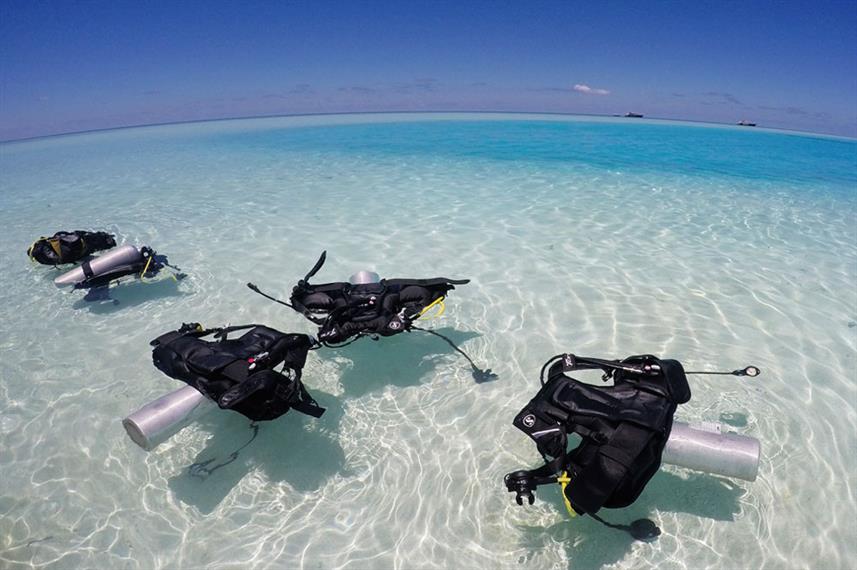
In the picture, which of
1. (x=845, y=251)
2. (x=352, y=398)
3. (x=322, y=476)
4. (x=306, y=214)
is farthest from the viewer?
(x=306, y=214)

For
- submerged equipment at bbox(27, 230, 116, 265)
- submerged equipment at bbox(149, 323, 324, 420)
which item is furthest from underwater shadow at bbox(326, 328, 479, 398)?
submerged equipment at bbox(27, 230, 116, 265)

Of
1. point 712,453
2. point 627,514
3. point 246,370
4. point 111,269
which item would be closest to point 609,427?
point 712,453

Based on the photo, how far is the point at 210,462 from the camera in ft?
13.7

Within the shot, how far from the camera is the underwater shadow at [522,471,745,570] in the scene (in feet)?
11.1

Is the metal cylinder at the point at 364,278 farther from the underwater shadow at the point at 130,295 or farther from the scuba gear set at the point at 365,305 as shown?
the underwater shadow at the point at 130,295

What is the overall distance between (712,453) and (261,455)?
12.8 feet

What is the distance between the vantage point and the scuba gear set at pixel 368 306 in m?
4.86

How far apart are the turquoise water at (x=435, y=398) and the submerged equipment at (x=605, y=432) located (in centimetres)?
95

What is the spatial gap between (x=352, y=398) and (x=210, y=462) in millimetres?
1535

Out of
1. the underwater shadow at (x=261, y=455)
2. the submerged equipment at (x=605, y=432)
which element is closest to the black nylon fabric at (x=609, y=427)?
the submerged equipment at (x=605, y=432)

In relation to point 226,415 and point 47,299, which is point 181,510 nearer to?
point 226,415

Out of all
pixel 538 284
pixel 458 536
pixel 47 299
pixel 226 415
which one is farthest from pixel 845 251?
pixel 47 299

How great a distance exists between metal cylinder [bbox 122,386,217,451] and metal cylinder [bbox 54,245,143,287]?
466cm

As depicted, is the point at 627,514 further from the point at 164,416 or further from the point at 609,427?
the point at 164,416
